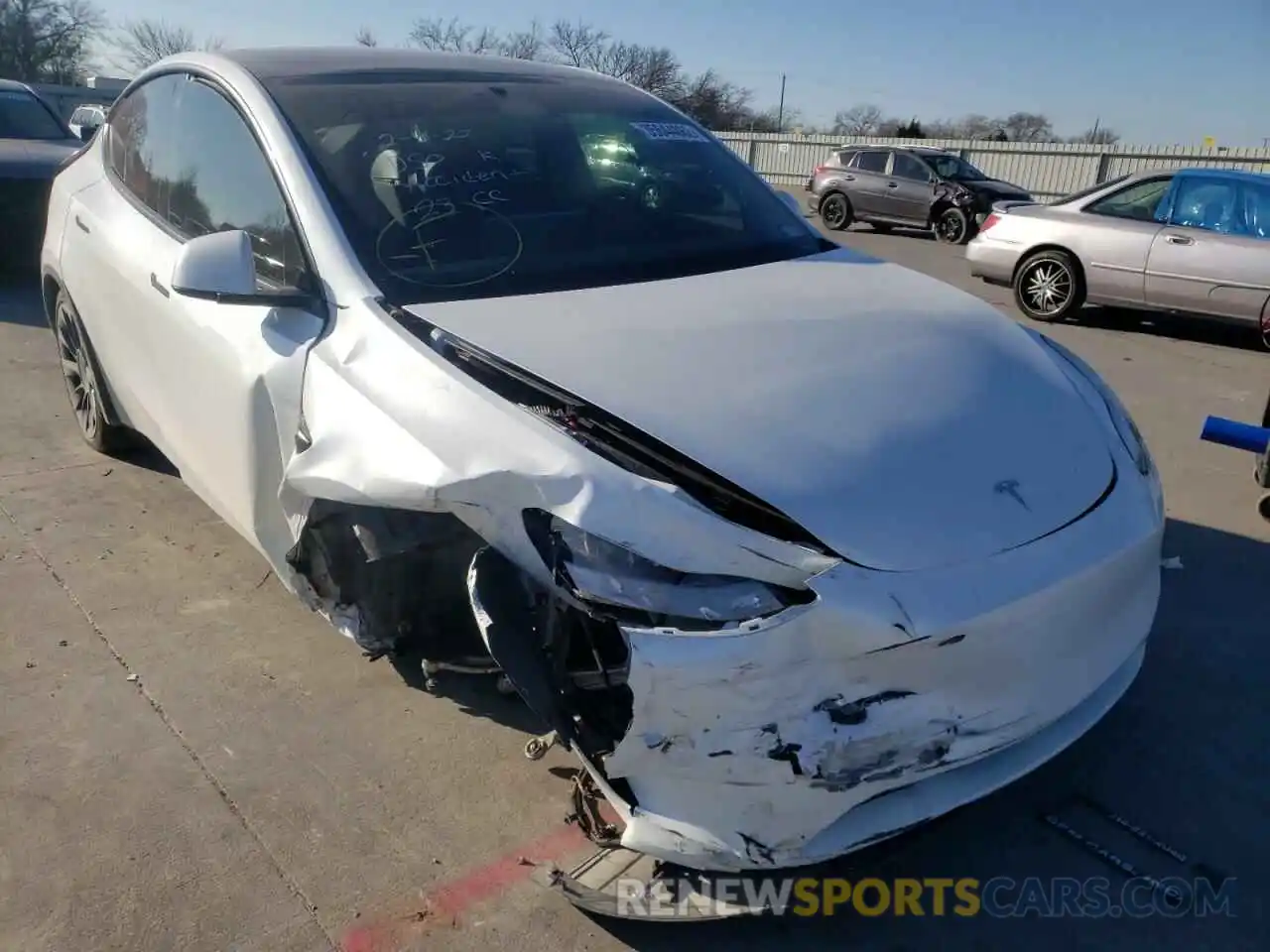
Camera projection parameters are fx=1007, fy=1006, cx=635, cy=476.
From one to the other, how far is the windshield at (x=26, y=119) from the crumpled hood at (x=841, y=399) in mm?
8738

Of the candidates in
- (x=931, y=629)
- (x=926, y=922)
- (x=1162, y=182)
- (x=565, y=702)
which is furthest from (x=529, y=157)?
(x=1162, y=182)

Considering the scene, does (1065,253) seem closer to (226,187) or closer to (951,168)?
(226,187)

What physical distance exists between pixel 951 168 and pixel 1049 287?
28.5 feet

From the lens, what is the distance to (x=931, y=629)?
5.94 feet

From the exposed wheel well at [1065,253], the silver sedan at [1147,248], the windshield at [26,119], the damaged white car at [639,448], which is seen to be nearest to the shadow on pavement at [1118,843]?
the damaged white car at [639,448]

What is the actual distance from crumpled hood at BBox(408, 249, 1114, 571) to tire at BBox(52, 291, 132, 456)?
249cm

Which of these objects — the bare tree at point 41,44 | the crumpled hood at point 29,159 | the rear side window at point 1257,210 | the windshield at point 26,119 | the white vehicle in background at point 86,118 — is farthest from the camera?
the bare tree at point 41,44

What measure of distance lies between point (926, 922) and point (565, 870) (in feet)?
2.58

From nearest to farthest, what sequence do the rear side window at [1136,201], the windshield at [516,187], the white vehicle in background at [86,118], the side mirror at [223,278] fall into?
the side mirror at [223,278] → the windshield at [516,187] → the white vehicle in background at [86,118] → the rear side window at [1136,201]

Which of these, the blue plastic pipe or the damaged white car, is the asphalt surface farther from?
the blue plastic pipe

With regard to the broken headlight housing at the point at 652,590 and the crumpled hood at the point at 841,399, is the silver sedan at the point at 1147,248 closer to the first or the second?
the crumpled hood at the point at 841,399

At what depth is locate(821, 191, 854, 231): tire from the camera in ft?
57.5

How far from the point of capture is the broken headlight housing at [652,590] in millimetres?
1796

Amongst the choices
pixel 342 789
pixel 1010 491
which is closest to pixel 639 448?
pixel 1010 491
